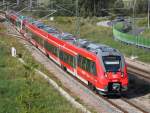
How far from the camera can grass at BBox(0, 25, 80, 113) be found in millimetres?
21062

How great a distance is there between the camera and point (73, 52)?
3650 centimetres

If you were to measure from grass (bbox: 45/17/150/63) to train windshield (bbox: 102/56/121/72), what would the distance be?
69.1 feet

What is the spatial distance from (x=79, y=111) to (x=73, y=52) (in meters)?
12.6

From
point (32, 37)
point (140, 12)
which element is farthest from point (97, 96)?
point (140, 12)

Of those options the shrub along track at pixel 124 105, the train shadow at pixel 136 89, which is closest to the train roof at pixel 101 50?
the shrub along track at pixel 124 105

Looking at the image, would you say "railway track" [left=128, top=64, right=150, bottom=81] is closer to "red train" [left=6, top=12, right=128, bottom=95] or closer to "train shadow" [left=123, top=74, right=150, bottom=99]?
"train shadow" [left=123, top=74, right=150, bottom=99]

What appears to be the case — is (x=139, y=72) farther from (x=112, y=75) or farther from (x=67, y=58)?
(x=112, y=75)

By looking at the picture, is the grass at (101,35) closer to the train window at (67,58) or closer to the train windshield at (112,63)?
the train window at (67,58)

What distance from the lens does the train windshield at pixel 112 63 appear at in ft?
98.4

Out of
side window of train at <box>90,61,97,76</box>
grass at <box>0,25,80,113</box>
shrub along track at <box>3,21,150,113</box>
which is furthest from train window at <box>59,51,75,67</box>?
shrub along track at <box>3,21,150,113</box>

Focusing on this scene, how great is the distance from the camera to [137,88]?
1374 inches

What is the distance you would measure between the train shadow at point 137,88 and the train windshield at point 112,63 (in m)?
2.72

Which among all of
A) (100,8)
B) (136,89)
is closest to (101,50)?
(136,89)

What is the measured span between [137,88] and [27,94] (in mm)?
15719
